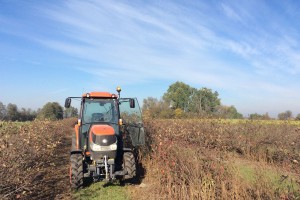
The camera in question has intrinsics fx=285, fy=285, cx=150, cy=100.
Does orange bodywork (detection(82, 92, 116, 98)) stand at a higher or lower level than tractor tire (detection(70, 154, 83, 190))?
higher

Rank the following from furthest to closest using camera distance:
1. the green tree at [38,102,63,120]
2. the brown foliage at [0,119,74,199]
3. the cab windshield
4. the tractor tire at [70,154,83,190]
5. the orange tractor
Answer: the green tree at [38,102,63,120] → the cab windshield → the orange tractor → the tractor tire at [70,154,83,190] → the brown foliage at [0,119,74,199]

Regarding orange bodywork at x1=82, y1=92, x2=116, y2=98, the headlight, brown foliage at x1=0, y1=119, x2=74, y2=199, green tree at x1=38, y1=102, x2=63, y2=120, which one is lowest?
brown foliage at x1=0, y1=119, x2=74, y2=199

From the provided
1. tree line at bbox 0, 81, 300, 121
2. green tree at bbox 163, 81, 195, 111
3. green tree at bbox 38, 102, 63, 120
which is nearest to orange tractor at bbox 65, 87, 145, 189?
tree line at bbox 0, 81, 300, 121

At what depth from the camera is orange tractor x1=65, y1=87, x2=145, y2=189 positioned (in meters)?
6.68

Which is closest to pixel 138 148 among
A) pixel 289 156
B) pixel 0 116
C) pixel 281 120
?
pixel 0 116

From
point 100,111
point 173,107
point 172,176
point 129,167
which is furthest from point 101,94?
point 173,107

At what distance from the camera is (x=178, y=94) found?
55781 mm

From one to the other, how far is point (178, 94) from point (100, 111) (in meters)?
48.5

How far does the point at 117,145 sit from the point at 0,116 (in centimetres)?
415

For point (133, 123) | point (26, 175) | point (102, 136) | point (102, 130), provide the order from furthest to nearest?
1. point (133, 123)
2. point (102, 130)
3. point (102, 136)
4. point (26, 175)

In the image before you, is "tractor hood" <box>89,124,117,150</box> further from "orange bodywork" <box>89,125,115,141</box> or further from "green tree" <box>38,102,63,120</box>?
"green tree" <box>38,102,63,120</box>

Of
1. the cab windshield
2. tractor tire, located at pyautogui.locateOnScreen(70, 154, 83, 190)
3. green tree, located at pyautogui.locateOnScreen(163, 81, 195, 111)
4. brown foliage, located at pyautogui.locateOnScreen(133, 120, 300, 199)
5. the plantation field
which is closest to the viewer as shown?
brown foliage, located at pyautogui.locateOnScreen(133, 120, 300, 199)

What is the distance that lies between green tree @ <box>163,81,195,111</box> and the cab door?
44.5m

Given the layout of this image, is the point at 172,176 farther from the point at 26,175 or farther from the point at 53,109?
the point at 53,109
